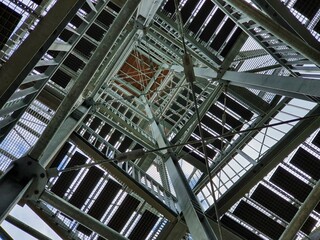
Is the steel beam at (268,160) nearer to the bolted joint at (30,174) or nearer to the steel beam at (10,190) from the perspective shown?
the bolted joint at (30,174)

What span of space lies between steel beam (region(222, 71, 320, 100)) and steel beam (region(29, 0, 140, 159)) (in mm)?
3666

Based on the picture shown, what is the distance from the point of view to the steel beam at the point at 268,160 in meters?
11.2

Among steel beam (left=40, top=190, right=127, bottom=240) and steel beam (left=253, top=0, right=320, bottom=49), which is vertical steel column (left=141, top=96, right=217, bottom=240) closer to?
steel beam (left=40, top=190, right=127, bottom=240)

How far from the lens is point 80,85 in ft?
22.9

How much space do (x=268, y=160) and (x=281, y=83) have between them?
4.11 m

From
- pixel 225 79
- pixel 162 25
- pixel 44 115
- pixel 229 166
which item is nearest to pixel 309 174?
pixel 229 166

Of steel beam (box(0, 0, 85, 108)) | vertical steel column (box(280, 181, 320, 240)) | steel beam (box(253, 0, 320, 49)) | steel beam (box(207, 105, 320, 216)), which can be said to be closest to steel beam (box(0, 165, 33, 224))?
steel beam (box(0, 0, 85, 108))

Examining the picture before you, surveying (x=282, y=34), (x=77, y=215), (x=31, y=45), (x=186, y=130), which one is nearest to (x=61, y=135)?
(x=77, y=215)

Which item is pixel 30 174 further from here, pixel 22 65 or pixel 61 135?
pixel 61 135

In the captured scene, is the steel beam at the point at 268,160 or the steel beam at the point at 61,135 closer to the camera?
the steel beam at the point at 61,135

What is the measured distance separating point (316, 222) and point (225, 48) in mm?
8104

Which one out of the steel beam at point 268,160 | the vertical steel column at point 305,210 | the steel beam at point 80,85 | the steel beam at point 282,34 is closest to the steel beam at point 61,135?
the steel beam at point 80,85

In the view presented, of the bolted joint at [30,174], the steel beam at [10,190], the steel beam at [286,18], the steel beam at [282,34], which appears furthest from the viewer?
the steel beam at [286,18]

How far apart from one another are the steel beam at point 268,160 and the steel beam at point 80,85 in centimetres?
606
